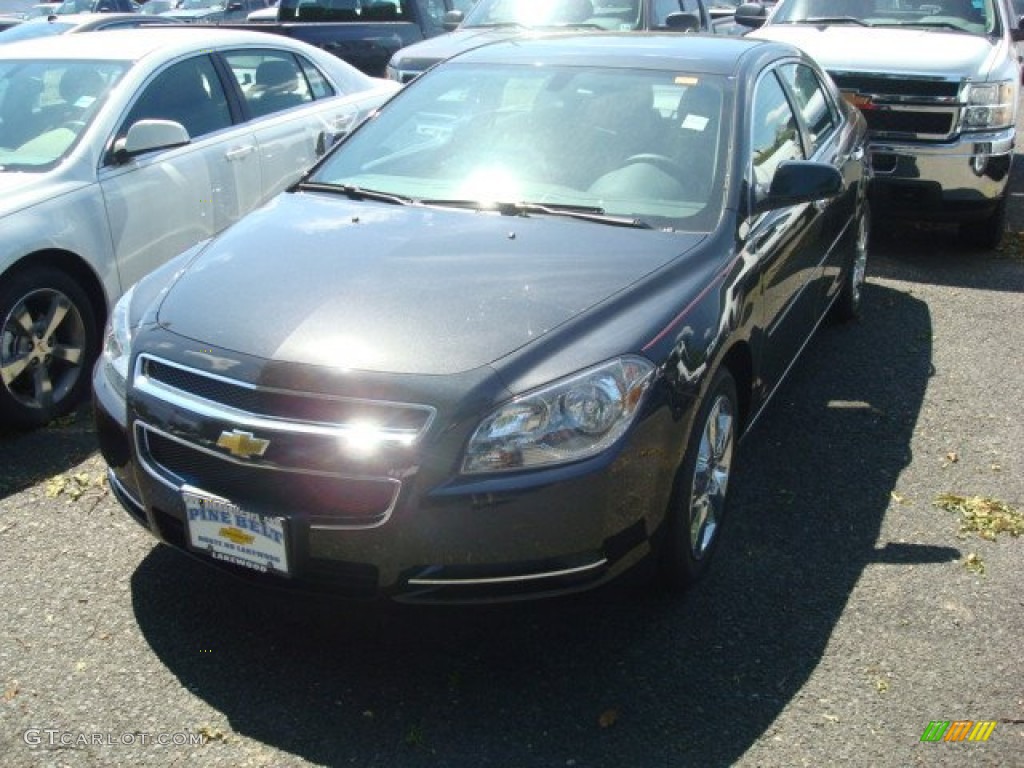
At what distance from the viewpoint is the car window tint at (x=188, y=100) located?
570cm

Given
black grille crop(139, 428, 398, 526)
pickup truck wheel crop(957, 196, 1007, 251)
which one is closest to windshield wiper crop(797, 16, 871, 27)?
pickup truck wheel crop(957, 196, 1007, 251)

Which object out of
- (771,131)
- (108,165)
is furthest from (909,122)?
(108,165)

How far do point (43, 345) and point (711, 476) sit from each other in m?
3.02

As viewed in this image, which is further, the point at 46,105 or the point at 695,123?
the point at 46,105

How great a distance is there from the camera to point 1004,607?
3.72 meters

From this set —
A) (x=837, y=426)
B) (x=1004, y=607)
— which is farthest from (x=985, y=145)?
(x=1004, y=607)

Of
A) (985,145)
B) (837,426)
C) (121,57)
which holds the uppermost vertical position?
(121,57)

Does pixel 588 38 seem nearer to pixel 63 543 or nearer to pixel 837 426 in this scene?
pixel 837 426

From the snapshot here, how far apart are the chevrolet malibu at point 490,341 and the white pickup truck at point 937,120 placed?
3.41 meters

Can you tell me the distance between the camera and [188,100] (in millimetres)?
6012

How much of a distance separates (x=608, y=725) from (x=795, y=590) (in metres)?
0.99

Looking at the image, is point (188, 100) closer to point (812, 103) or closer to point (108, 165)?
point (108, 165)

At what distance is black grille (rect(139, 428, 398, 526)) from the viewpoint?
9.74 feet

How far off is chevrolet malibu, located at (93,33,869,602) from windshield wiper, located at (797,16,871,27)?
4530mm
